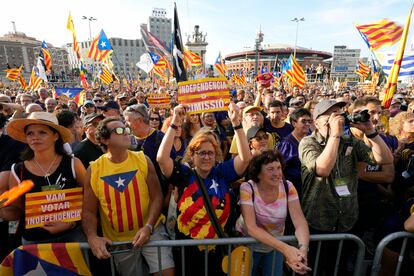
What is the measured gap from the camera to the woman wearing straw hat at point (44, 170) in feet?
7.55

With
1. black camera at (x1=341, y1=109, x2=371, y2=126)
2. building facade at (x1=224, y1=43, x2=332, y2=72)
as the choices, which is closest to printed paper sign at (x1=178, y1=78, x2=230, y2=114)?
black camera at (x1=341, y1=109, x2=371, y2=126)

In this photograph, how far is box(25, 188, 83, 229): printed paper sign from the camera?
2055mm

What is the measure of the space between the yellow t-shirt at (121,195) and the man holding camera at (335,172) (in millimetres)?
1690

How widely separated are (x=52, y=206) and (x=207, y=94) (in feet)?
6.20

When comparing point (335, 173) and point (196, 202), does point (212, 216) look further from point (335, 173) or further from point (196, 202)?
point (335, 173)

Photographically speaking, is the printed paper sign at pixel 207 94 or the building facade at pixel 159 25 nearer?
the printed paper sign at pixel 207 94

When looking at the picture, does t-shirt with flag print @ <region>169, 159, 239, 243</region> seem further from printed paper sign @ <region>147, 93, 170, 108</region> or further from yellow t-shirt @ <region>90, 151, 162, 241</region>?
printed paper sign @ <region>147, 93, 170, 108</region>

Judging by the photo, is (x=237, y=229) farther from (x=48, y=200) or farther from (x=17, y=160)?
(x=17, y=160)

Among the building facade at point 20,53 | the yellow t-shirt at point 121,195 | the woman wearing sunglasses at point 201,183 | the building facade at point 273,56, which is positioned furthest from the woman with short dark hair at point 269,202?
the building facade at point 20,53

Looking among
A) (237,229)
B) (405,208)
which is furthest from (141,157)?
(405,208)

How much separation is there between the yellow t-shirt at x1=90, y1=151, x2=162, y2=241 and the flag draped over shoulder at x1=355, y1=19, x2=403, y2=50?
7427mm

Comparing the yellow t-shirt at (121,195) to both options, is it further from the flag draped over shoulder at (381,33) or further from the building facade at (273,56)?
the building facade at (273,56)

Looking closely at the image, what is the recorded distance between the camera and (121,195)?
2.34 meters

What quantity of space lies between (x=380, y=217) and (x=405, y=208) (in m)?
0.93
